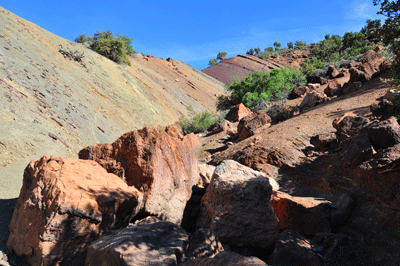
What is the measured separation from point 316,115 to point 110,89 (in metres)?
14.8

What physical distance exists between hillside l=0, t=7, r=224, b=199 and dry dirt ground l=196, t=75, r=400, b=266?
549cm

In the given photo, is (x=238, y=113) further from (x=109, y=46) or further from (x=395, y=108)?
(x=109, y=46)

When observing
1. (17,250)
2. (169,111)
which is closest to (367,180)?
(17,250)

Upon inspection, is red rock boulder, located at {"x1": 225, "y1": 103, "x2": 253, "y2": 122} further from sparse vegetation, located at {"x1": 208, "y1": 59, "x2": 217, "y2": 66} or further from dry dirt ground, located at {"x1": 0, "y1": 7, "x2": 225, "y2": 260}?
sparse vegetation, located at {"x1": 208, "y1": 59, "x2": 217, "y2": 66}

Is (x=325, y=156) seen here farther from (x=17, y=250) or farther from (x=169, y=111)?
(x=169, y=111)

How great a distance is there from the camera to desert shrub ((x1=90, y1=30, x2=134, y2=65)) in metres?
27.0

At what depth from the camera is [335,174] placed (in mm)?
7102

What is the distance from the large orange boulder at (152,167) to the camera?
5.04 metres

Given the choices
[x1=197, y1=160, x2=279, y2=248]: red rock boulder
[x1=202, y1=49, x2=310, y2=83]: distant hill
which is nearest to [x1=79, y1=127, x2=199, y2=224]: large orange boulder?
[x1=197, y1=160, x2=279, y2=248]: red rock boulder

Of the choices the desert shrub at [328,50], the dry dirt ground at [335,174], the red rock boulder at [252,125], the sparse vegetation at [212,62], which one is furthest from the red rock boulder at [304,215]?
the sparse vegetation at [212,62]

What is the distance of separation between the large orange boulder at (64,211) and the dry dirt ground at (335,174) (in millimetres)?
4220

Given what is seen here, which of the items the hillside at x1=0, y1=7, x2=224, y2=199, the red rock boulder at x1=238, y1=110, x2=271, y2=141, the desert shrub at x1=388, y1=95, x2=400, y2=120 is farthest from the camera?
the red rock boulder at x1=238, y1=110, x2=271, y2=141

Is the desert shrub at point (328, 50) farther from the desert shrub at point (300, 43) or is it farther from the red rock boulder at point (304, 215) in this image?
the red rock boulder at point (304, 215)

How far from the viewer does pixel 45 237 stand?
3840 millimetres
